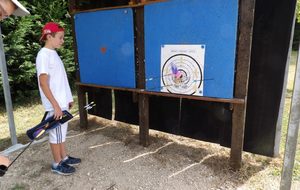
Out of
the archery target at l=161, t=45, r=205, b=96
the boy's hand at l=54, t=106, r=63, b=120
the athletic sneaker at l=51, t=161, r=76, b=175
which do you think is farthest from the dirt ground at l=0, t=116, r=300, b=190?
the archery target at l=161, t=45, r=205, b=96

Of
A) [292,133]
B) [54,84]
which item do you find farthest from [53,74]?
[292,133]

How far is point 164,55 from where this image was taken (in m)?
3.18

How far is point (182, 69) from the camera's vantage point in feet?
10.1

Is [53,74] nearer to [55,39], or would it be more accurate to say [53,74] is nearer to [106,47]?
[55,39]

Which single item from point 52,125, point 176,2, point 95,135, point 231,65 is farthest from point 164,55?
point 95,135

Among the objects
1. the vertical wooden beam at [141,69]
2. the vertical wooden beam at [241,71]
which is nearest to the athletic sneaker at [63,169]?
the vertical wooden beam at [141,69]

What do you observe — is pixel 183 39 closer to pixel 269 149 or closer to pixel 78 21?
pixel 269 149

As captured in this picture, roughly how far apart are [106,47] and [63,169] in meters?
1.62

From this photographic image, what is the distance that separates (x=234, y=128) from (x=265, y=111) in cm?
40

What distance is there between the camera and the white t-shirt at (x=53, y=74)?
110 inches

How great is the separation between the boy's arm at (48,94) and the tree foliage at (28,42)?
3155 millimetres

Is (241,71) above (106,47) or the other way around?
the other way around

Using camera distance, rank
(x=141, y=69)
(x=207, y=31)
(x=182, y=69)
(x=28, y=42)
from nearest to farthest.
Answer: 1. (x=207, y=31)
2. (x=182, y=69)
3. (x=141, y=69)
4. (x=28, y=42)

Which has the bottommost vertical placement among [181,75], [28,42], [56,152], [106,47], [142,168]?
[142,168]
